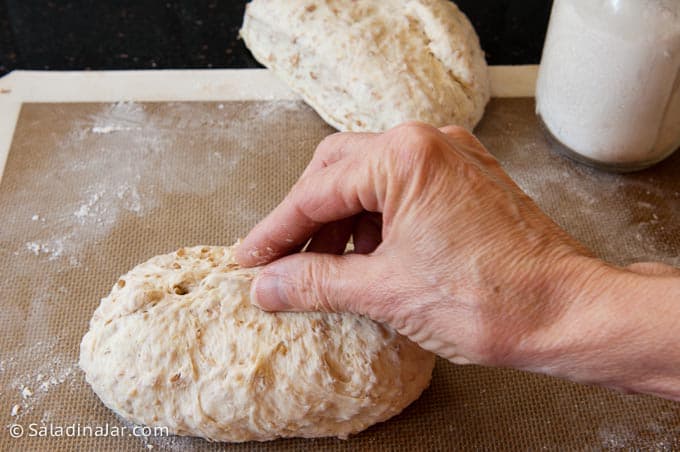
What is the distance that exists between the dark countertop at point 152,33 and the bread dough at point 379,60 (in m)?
0.28

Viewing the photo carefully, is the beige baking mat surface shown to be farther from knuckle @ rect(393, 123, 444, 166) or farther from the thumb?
knuckle @ rect(393, 123, 444, 166)

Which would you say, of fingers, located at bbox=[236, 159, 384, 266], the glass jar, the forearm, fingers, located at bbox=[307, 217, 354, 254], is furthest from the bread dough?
the forearm

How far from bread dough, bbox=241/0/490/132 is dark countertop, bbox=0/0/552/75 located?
0.28 meters

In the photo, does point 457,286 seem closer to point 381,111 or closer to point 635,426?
point 635,426

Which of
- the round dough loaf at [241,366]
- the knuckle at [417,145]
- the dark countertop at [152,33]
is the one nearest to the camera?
the knuckle at [417,145]

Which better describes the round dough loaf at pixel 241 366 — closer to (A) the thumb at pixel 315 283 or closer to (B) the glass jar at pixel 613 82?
(A) the thumb at pixel 315 283

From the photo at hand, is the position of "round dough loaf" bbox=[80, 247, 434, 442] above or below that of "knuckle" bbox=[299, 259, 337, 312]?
below

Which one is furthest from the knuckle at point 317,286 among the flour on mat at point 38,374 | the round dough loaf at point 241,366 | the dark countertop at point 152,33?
the dark countertop at point 152,33

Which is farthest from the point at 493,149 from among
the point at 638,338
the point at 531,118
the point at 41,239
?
the point at 41,239

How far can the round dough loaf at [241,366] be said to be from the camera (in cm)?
143

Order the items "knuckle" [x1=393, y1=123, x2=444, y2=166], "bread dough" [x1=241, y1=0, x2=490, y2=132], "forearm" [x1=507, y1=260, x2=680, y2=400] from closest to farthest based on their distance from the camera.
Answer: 1. "forearm" [x1=507, y1=260, x2=680, y2=400]
2. "knuckle" [x1=393, y1=123, x2=444, y2=166]
3. "bread dough" [x1=241, y1=0, x2=490, y2=132]

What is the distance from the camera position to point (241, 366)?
144cm

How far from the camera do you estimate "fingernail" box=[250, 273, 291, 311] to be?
1.40 meters

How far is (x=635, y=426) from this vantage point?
5.38 ft
